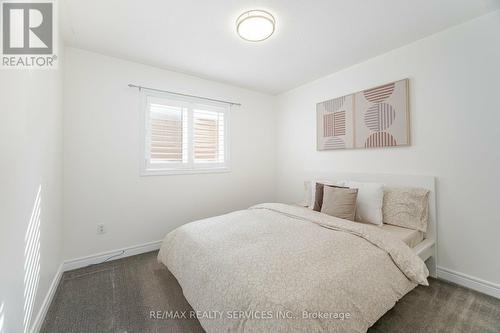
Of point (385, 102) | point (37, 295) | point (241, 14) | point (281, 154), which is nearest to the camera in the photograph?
point (37, 295)

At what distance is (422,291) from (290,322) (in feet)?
5.58

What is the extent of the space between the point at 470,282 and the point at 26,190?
3.63 m

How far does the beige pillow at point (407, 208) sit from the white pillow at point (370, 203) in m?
0.11

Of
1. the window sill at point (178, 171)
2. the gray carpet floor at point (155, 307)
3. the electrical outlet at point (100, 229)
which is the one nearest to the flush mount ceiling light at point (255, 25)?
the window sill at point (178, 171)

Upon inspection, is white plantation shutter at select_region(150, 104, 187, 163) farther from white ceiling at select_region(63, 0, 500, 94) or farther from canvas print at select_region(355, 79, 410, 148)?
canvas print at select_region(355, 79, 410, 148)

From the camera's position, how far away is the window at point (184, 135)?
2.80 meters

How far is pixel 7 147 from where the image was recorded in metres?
1.09

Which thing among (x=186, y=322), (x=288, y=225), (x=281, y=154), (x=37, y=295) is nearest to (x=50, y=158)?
(x=37, y=295)

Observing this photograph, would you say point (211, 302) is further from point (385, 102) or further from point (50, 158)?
point (385, 102)

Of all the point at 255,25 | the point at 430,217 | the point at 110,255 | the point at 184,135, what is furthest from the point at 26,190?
the point at 430,217

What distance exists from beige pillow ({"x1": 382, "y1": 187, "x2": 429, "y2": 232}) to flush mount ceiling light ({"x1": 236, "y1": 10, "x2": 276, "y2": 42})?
6.95 ft

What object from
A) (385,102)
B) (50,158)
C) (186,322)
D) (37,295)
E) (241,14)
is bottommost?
(186,322)

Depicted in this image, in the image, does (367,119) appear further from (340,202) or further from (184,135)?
(184,135)

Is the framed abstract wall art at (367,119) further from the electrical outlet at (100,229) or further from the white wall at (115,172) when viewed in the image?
the electrical outlet at (100,229)
